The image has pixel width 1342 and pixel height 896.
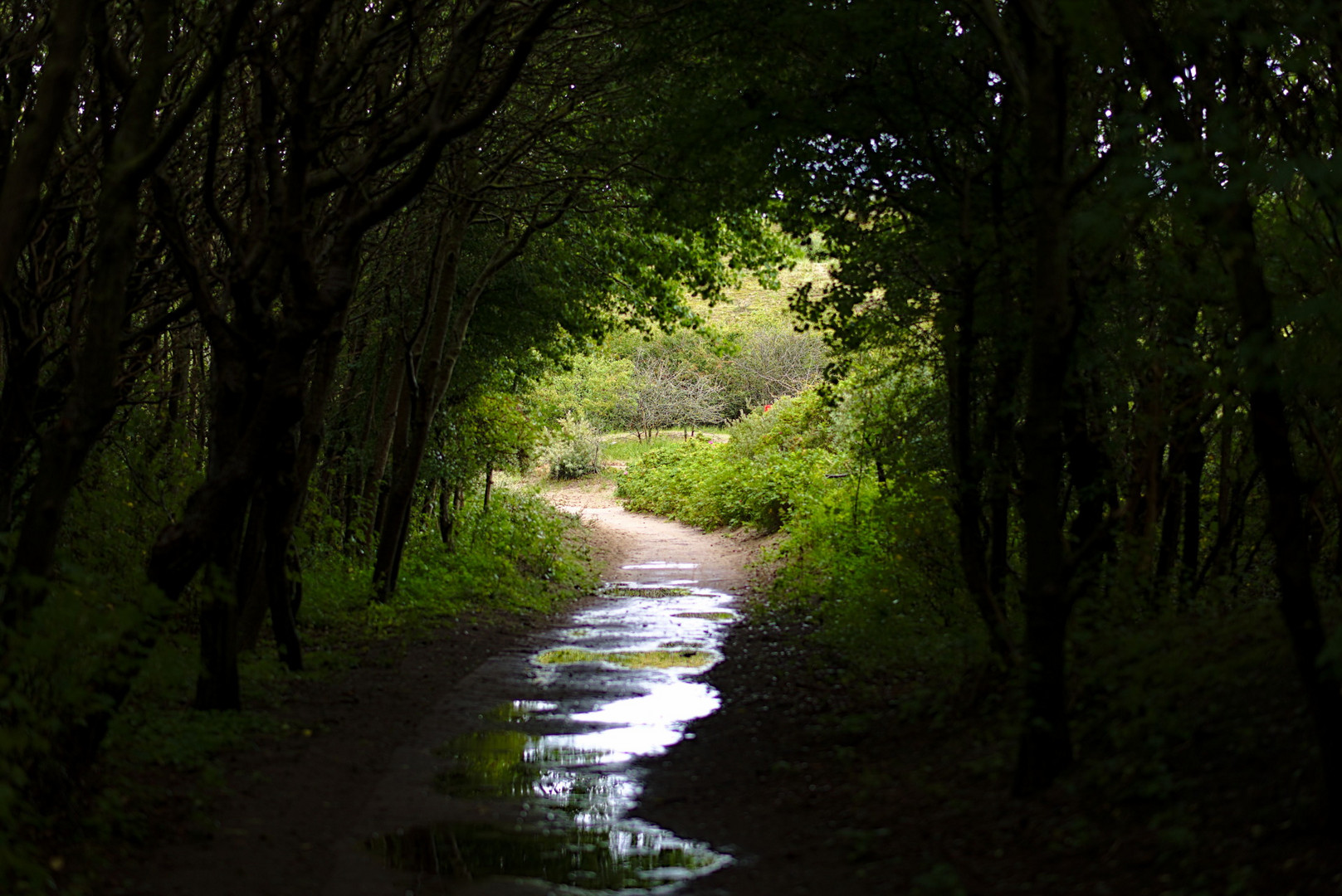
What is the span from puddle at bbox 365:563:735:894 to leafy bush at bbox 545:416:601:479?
3365 cm

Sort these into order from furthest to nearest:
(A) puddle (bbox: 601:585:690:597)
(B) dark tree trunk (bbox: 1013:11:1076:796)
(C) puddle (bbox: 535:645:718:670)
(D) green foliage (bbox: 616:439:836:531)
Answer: (D) green foliage (bbox: 616:439:836:531), (A) puddle (bbox: 601:585:690:597), (C) puddle (bbox: 535:645:718:670), (B) dark tree trunk (bbox: 1013:11:1076:796)

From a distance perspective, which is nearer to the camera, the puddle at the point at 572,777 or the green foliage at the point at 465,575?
the puddle at the point at 572,777

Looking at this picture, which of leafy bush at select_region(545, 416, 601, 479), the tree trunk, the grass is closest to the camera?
the tree trunk

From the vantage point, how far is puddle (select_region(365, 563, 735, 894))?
5602mm

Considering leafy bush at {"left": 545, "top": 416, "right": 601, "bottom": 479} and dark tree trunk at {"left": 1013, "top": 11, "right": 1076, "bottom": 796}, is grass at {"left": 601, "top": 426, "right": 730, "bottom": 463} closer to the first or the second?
leafy bush at {"left": 545, "top": 416, "right": 601, "bottom": 479}

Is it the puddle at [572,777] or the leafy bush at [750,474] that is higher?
the leafy bush at [750,474]

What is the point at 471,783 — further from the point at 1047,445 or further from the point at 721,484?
the point at 721,484

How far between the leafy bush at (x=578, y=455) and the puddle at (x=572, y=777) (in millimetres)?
33647

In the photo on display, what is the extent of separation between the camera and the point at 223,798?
6.44 meters

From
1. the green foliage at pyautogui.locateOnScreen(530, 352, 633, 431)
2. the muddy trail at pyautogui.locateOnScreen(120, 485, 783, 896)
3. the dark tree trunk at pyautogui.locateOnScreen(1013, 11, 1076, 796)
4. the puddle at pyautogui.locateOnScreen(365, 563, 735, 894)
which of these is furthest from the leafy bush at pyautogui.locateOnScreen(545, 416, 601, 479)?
the dark tree trunk at pyautogui.locateOnScreen(1013, 11, 1076, 796)

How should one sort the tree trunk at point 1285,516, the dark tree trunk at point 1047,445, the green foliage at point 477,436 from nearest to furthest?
the tree trunk at point 1285,516 → the dark tree trunk at point 1047,445 → the green foliage at point 477,436

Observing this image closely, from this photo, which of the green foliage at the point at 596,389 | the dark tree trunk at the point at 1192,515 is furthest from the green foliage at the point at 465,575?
the green foliage at the point at 596,389

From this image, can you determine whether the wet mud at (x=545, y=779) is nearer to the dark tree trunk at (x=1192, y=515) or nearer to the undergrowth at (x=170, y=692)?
the undergrowth at (x=170, y=692)

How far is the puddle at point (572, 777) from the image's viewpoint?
5.60 m
